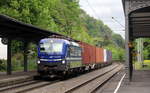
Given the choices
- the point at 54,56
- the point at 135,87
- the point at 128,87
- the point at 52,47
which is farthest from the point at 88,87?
the point at 52,47

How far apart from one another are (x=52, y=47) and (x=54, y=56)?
2.40ft

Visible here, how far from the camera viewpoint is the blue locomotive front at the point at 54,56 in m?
27.1

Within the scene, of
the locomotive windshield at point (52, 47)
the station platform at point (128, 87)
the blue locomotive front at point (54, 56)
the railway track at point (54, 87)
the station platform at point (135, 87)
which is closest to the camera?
the station platform at point (135, 87)

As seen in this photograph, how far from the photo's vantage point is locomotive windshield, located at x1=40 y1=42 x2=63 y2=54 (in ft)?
90.1

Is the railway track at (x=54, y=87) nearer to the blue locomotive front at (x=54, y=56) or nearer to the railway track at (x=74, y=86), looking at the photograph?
the railway track at (x=74, y=86)

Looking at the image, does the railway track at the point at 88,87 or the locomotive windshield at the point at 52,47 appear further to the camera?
the locomotive windshield at the point at 52,47

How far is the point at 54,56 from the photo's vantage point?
2728cm

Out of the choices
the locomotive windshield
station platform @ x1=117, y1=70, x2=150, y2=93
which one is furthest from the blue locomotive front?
station platform @ x1=117, y1=70, x2=150, y2=93

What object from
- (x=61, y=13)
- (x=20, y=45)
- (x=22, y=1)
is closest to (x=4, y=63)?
(x=20, y=45)

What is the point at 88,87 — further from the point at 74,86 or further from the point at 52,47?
the point at 52,47

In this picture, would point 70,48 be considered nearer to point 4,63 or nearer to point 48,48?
point 48,48

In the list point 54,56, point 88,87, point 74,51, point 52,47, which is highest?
point 52,47

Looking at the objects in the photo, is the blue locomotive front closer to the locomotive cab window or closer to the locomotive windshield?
the locomotive windshield

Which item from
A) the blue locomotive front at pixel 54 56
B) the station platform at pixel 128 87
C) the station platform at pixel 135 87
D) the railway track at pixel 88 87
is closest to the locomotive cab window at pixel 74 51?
A: the blue locomotive front at pixel 54 56
